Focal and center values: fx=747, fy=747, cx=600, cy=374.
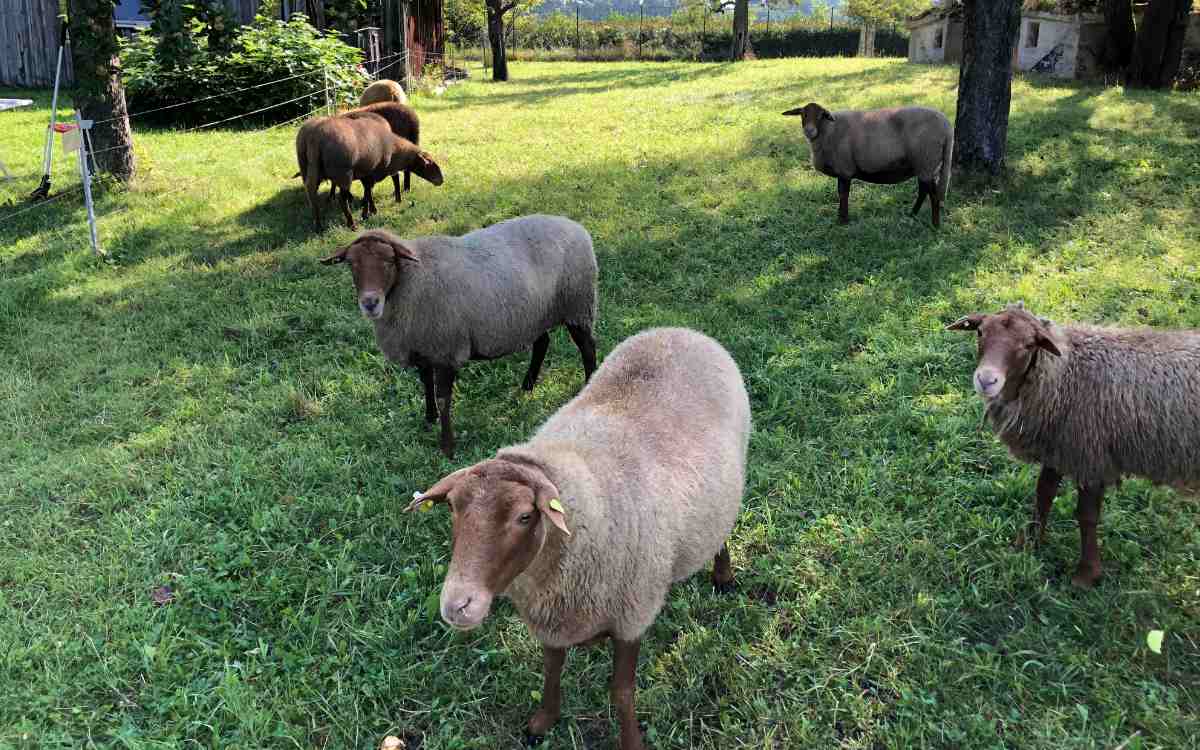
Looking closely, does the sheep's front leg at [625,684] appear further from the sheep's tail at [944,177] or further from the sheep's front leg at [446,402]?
the sheep's tail at [944,177]

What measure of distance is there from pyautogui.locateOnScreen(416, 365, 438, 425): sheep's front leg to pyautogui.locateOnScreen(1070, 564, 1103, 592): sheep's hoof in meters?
3.85

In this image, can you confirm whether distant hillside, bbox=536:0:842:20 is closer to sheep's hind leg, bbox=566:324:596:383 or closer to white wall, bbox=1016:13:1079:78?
white wall, bbox=1016:13:1079:78

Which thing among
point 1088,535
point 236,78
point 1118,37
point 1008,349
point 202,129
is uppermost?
point 1118,37

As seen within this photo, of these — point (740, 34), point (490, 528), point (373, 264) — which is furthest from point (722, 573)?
point (740, 34)

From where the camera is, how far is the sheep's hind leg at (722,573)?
364cm

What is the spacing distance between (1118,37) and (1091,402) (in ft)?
48.9

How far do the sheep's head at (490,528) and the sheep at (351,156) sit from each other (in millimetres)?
6824

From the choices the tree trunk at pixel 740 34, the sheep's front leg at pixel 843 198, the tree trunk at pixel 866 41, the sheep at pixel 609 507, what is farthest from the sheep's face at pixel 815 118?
the tree trunk at pixel 866 41

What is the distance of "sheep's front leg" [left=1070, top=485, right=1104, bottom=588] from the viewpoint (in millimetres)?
3475

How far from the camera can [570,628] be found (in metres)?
2.59

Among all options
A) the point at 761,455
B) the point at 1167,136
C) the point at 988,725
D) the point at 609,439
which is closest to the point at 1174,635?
the point at 988,725

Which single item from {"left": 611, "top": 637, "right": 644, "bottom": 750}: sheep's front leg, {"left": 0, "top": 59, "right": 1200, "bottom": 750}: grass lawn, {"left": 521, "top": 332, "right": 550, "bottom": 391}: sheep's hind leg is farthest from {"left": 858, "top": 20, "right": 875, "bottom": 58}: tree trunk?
{"left": 611, "top": 637, "right": 644, "bottom": 750}: sheep's front leg

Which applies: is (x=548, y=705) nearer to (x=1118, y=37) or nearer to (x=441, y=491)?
(x=441, y=491)

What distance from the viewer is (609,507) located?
2643mm
